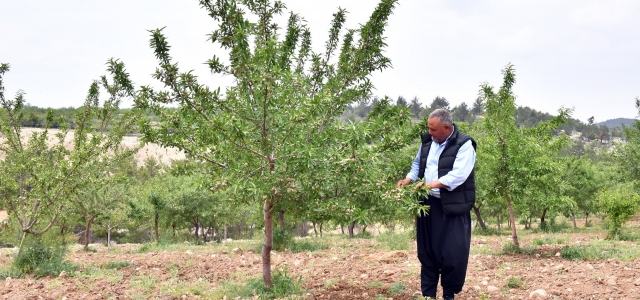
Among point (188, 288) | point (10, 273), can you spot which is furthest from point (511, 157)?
point (10, 273)

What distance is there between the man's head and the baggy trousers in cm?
77

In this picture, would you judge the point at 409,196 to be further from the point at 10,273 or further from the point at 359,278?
the point at 10,273

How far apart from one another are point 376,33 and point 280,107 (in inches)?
59.4

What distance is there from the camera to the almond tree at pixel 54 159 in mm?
9758

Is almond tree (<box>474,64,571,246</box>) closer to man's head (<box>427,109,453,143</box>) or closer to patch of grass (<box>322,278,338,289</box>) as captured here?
patch of grass (<box>322,278,338,289</box>)

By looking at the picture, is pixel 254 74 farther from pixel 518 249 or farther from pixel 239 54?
pixel 518 249

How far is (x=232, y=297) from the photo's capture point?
20.4 feet

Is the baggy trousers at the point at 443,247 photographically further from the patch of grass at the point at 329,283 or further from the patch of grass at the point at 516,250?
the patch of grass at the point at 516,250

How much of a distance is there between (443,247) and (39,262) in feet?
28.6

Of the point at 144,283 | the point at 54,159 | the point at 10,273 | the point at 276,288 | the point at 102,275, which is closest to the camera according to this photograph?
the point at 276,288

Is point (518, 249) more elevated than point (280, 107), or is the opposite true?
point (280, 107)

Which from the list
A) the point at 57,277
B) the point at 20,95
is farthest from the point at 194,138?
the point at 20,95

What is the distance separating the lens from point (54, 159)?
11156 millimetres

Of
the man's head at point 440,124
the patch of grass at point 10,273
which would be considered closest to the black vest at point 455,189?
the man's head at point 440,124
